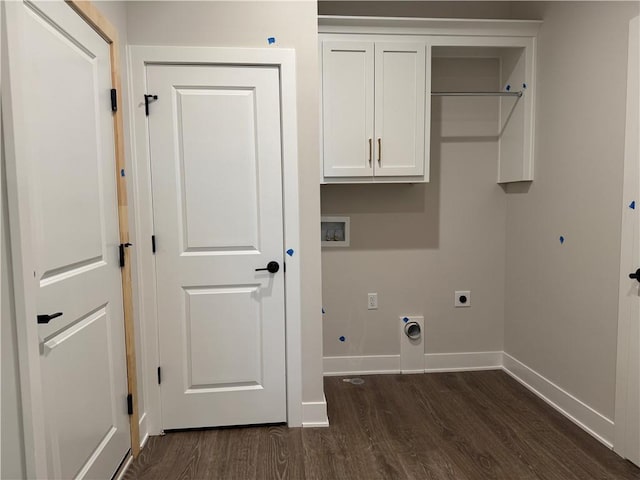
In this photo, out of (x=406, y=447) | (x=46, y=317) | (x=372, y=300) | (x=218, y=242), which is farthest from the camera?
(x=372, y=300)

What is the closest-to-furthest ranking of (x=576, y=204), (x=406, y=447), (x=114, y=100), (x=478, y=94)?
(x=114, y=100) → (x=406, y=447) → (x=576, y=204) → (x=478, y=94)

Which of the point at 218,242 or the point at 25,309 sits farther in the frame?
the point at 218,242

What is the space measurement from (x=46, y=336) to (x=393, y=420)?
74.4 inches

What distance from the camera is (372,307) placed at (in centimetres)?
327

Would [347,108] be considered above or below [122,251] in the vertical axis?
above

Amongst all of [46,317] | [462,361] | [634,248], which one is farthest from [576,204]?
[46,317]

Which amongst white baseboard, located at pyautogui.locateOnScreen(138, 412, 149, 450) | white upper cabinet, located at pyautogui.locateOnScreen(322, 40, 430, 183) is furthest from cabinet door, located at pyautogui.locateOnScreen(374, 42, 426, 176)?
white baseboard, located at pyautogui.locateOnScreen(138, 412, 149, 450)

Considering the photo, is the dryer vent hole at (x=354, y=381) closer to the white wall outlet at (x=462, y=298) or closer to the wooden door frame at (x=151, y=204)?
the wooden door frame at (x=151, y=204)

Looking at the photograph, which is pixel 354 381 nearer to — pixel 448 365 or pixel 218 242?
pixel 448 365

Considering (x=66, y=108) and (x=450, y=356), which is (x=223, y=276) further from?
(x=450, y=356)

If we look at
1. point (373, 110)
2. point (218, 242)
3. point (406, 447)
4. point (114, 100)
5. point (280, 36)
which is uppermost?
point (280, 36)

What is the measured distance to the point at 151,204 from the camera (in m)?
2.34

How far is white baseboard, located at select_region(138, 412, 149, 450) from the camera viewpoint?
2.32 meters

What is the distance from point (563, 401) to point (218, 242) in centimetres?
224
